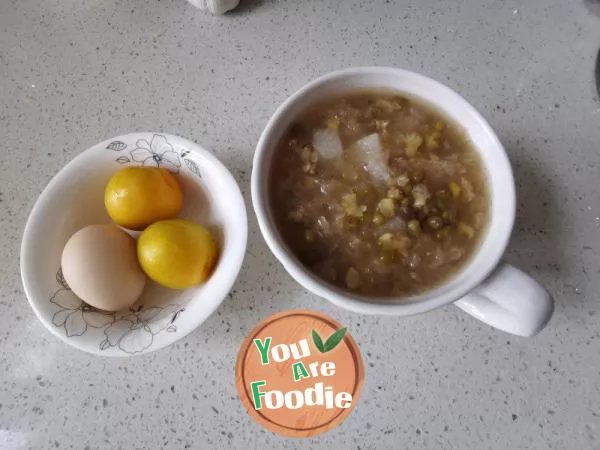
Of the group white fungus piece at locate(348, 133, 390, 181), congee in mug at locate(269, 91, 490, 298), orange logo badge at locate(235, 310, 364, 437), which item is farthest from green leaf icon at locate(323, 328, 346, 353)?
white fungus piece at locate(348, 133, 390, 181)

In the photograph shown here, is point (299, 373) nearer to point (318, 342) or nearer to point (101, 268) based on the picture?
point (318, 342)

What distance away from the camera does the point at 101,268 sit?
79 centimetres

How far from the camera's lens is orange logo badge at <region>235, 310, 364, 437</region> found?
832 mm

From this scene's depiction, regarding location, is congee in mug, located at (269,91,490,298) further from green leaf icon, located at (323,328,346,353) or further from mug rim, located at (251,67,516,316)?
green leaf icon, located at (323,328,346,353)

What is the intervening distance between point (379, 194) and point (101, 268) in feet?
1.46

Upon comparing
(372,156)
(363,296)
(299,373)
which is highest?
(372,156)

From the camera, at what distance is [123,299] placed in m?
0.82

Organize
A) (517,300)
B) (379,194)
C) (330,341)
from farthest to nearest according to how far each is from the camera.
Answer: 1. (330,341)
2. (379,194)
3. (517,300)

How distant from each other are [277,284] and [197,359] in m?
0.18

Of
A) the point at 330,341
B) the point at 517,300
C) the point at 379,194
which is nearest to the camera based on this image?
the point at 517,300

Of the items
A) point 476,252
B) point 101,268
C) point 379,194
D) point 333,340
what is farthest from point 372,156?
point 101,268

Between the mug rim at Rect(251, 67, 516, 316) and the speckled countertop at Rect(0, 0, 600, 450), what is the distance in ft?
0.62

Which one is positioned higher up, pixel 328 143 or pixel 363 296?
pixel 328 143

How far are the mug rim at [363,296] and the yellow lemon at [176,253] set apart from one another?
0.16 m
